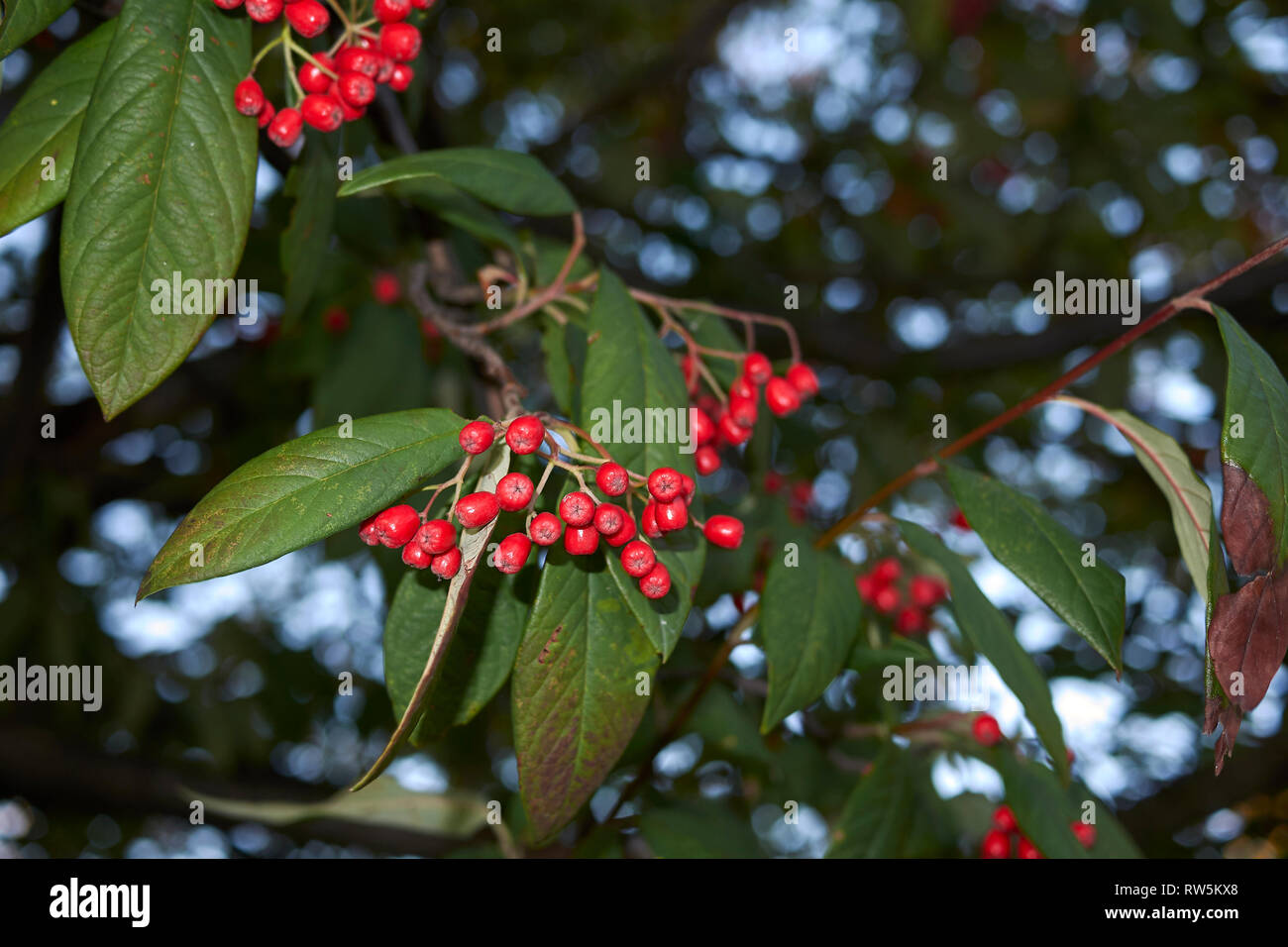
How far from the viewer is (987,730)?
5.95 feet

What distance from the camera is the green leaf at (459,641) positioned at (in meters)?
1.20

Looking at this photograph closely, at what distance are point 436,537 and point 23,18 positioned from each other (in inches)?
31.4

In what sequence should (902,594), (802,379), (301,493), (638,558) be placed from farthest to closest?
(902,594), (802,379), (638,558), (301,493)

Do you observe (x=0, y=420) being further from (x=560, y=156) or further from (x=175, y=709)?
(x=560, y=156)

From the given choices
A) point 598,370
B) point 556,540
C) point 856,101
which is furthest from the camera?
point 856,101

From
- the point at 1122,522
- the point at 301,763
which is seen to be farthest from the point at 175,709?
the point at 1122,522

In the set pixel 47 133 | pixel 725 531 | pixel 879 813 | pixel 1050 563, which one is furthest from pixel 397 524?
pixel 879 813

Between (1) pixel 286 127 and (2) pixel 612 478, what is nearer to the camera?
(2) pixel 612 478

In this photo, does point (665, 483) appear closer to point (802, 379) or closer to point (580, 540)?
point (580, 540)

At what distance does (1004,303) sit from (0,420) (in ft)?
16.4

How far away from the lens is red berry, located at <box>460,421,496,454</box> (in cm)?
102

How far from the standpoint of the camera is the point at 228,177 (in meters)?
1.20

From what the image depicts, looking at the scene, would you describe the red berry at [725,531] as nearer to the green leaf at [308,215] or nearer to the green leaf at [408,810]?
the green leaf at [308,215]

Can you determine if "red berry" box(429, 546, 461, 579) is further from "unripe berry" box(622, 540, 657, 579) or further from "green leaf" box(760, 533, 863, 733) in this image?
"green leaf" box(760, 533, 863, 733)
